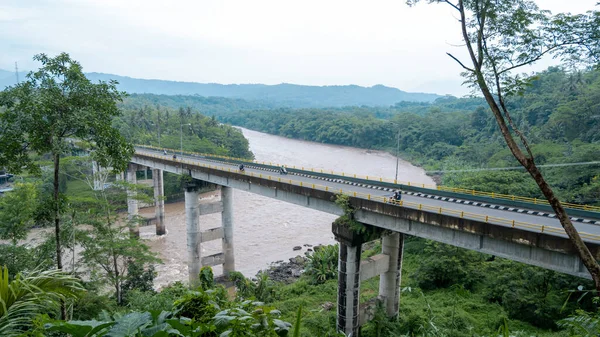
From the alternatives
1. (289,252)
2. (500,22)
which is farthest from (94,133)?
(289,252)

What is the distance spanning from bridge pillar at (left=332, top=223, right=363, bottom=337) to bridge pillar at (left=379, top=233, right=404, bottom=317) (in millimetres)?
2371

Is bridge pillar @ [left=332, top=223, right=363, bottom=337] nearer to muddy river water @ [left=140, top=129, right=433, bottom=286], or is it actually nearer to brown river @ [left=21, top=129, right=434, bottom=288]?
brown river @ [left=21, top=129, right=434, bottom=288]

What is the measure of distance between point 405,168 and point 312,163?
18114 mm

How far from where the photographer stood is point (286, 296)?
28.2m

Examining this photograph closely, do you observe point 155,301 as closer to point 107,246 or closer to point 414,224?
point 107,246

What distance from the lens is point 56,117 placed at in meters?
10.6

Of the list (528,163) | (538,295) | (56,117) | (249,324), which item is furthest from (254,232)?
(249,324)

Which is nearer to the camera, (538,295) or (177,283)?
(538,295)

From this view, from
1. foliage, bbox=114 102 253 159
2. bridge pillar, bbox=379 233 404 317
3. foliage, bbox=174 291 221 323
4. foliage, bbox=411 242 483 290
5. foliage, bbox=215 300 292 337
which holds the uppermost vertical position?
foliage, bbox=215 300 292 337

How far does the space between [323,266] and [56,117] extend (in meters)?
24.8

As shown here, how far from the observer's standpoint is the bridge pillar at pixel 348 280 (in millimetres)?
19453

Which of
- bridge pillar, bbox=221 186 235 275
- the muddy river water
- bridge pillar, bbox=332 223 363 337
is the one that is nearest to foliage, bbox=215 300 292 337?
bridge pillar, bbox=332 223 363 337

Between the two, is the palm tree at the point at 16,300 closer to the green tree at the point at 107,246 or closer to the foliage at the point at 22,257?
the foliage at the point at 22,257

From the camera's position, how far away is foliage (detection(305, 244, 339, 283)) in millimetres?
30812
